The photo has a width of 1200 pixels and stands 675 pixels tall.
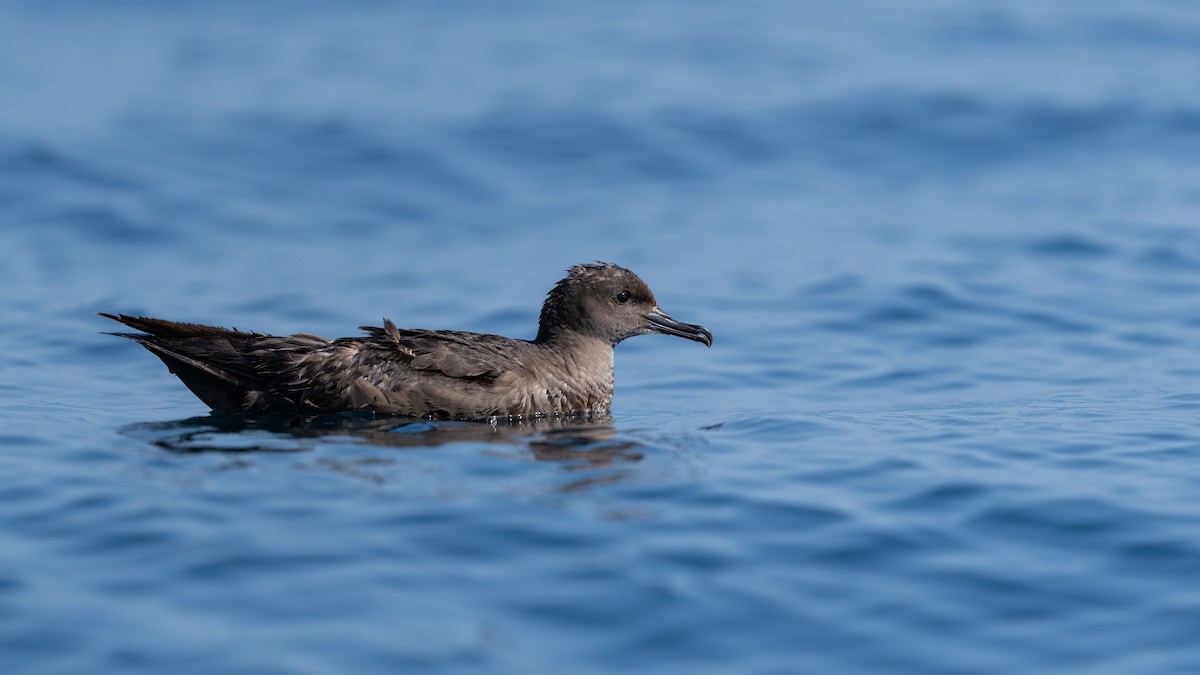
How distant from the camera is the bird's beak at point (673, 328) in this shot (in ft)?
34.8

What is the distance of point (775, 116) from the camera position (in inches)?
763

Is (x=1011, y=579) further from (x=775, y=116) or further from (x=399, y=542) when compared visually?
(x=775, y=116)

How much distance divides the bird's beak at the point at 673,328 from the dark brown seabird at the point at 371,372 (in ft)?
2.47

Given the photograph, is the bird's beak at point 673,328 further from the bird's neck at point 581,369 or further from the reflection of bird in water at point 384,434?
the reflection of bird in water at point 384,434

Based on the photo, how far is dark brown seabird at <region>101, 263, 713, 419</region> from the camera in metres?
9.67

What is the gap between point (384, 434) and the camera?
9.10 meters

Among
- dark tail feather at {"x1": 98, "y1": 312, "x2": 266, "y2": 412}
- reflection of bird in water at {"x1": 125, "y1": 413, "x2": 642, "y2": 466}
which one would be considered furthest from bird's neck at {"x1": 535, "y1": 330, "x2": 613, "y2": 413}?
dark tail feather at {"x1": 98, "y1": 312, "x2": 266, "y2": 412}

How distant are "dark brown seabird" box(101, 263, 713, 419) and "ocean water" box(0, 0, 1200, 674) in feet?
1.12

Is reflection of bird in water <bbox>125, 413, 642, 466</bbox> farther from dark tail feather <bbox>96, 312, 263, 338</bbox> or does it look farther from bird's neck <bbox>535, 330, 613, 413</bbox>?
dark tail feather <bbox>96, 312, 263, 338</bbox>

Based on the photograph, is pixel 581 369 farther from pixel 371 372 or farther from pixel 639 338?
pixel 639 338

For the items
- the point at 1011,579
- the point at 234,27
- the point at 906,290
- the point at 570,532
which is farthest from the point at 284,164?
the point at 1011,579

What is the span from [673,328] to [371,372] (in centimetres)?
215

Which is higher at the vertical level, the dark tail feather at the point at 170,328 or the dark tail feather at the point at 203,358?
the dark tail feather at the point at 170,328

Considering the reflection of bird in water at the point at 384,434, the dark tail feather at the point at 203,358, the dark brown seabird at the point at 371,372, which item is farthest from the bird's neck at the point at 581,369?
the dark tail feather at the point at 203,358
